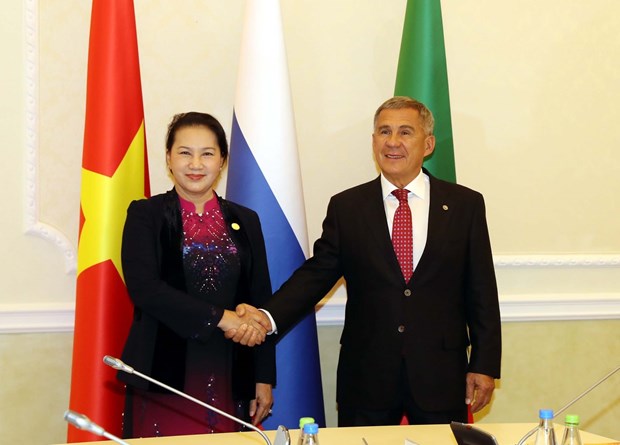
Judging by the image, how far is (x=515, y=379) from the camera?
3852mm

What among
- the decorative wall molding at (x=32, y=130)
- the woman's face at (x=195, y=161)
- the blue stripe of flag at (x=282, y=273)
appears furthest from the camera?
the decorative wall molding at (x=32, y=130)

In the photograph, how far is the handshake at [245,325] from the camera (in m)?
2.60

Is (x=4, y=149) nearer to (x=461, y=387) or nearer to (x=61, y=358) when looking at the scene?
(x=61, y=358)

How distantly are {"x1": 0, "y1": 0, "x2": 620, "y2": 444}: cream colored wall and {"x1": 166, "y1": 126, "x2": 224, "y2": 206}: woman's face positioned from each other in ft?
2.76

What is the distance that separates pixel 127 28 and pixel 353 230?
45.6 inches

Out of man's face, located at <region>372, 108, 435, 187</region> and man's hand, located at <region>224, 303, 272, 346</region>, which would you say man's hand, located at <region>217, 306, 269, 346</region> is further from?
man's face, located at <region>372, 108, 435, 187</region>

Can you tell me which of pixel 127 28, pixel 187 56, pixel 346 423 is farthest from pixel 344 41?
pixel 346 423

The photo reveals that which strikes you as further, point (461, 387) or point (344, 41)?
point (344, 41)

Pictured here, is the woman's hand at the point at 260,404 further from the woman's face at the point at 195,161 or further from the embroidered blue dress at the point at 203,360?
the woman's face at the point at 195,161

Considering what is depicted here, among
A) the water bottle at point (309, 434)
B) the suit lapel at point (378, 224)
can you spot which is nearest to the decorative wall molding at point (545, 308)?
the suit lapel at point (378, 224)

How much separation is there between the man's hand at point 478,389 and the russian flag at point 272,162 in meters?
0.64

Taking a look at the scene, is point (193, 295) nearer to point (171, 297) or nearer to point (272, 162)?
point (171, 297)

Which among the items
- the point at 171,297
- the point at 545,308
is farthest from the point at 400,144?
the point at 545,308

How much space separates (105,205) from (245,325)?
791mm
